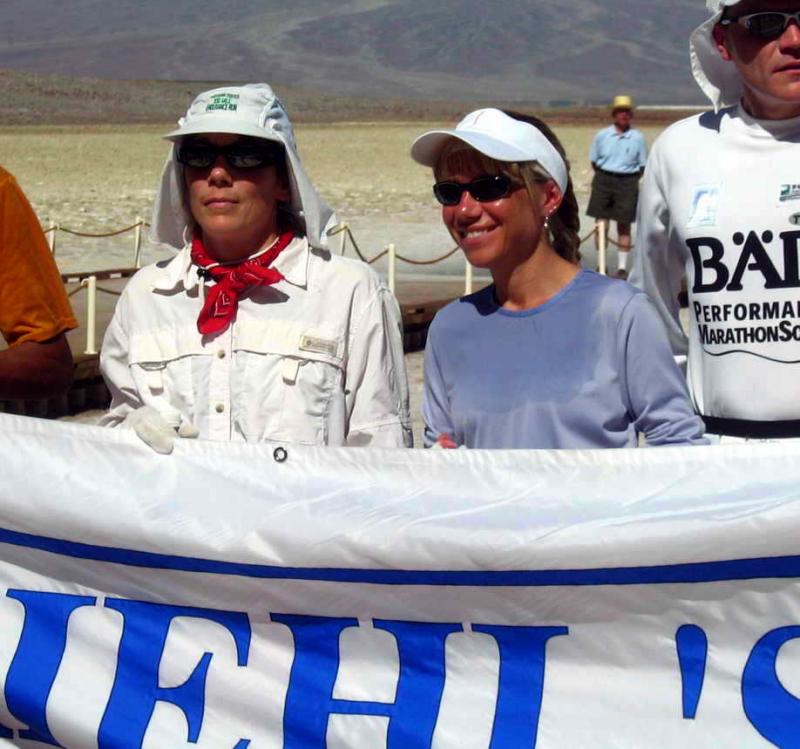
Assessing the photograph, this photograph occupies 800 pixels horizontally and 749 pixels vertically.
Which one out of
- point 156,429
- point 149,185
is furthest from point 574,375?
point 149,185

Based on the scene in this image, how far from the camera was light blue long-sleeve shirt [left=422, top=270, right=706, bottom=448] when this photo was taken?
10.8 feet

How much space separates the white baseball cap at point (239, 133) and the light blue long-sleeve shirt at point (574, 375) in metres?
0.52

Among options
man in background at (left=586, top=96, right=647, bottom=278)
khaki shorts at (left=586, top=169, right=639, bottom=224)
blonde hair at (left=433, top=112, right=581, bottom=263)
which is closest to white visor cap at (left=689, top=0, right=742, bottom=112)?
blonde hair at (left=433, top=112, right=581, bottom=263)

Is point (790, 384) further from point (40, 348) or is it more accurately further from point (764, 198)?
point (40, 348)

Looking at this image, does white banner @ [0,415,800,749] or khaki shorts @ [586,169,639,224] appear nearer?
white banner @ [0,415,800,749]

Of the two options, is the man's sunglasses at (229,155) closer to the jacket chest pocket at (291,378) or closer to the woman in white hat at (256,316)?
the woman in white hat at (256,316)

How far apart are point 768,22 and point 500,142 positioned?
25.3 inches

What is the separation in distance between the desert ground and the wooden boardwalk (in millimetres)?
253

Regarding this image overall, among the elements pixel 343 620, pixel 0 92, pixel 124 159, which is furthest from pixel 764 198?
pixel 0 92

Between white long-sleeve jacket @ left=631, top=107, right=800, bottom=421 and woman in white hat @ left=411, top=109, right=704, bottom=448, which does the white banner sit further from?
white long-sleeve jacket @ left=631, top=107, right=800, bottom=421

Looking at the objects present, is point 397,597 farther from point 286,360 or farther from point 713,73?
point 713,73

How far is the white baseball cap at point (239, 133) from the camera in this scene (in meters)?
3.56

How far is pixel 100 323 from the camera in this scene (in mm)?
12516

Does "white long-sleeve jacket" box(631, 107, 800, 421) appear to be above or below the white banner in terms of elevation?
above
